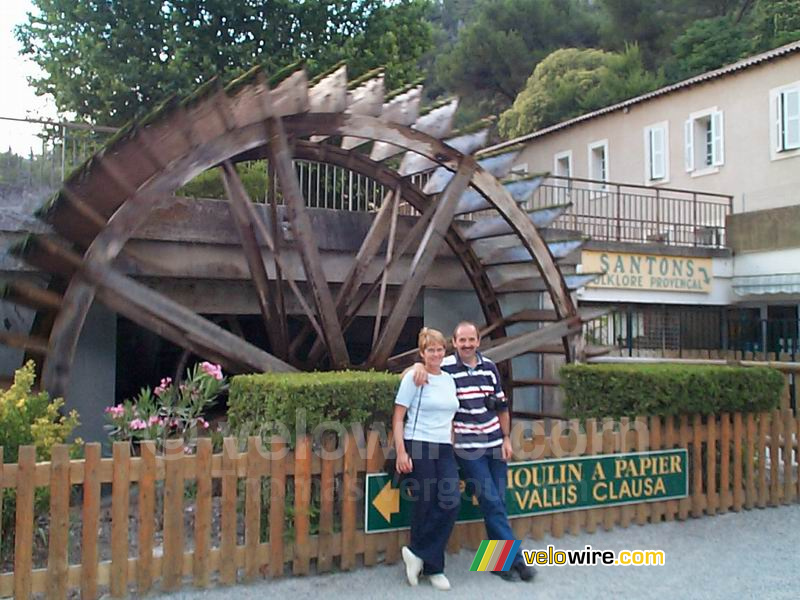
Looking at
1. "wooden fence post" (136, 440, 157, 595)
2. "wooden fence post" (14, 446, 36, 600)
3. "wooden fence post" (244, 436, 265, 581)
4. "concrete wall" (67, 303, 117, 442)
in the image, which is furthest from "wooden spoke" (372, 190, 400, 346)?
"wooden fence post" (14, 446, 36, 600)

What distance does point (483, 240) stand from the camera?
9.88m

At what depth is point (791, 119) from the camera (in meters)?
16.1

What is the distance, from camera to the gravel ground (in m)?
4.72

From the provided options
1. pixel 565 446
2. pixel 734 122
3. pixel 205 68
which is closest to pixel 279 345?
pixel 565 446

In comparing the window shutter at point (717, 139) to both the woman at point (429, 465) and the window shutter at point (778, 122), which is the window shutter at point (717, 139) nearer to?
the window shutter at point (778, 122)

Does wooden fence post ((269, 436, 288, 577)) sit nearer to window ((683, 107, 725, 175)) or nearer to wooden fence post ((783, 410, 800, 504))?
wooden fence post ((783, 410, 800, 504))

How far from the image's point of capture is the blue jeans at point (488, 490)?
4965 mm

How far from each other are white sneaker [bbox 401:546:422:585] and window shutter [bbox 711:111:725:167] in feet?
49.9

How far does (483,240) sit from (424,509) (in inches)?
215

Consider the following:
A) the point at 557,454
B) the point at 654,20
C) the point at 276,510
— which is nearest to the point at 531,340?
the point at 557,454

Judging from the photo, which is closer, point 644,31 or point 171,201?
point 171,201

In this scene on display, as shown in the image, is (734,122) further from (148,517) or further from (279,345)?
(148,517)

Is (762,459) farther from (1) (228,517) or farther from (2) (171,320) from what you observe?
(2) (171,320)

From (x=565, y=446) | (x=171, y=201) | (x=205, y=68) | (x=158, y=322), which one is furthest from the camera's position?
(x=205, y=68)
